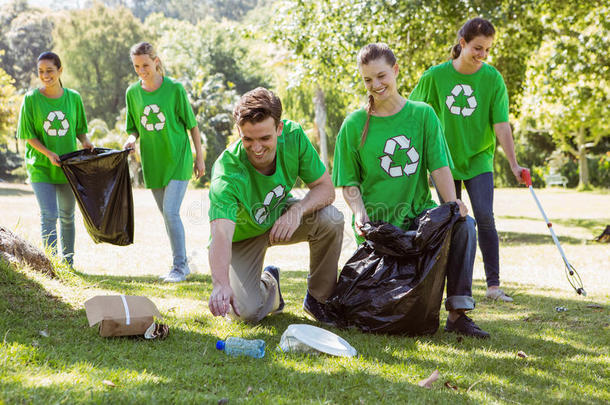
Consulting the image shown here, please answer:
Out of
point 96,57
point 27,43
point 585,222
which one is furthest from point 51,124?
point 27,43

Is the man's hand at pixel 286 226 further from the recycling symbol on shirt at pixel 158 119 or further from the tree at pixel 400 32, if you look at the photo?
the tree at pixel 400 32

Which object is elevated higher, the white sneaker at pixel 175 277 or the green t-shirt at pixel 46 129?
the green t-shirt at pixel 46 129

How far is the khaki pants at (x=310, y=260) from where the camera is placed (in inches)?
147

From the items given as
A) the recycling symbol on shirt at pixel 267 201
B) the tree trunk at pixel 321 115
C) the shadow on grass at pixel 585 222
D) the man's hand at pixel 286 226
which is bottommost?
the shadow on grass at pixel 585 222

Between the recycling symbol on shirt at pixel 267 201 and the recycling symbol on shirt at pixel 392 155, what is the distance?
0.65 meters

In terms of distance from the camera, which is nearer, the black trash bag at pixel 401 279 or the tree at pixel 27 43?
the black trash bag at pixel 401 279

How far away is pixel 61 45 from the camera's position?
48531mm

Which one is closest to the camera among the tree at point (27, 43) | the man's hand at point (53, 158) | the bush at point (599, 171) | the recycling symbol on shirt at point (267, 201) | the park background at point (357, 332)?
the park background at point (357, 332)

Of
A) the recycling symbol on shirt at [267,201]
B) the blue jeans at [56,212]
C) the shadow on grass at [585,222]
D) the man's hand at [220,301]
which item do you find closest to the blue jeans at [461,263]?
the recycling symbol on shirt at [267,201]

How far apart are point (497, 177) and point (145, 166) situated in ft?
90.1

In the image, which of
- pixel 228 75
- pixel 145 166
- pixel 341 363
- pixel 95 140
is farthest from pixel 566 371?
pixel 228 75

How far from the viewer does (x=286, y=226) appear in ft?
11.4

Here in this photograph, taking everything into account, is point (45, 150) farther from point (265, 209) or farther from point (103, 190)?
point (265, 209)

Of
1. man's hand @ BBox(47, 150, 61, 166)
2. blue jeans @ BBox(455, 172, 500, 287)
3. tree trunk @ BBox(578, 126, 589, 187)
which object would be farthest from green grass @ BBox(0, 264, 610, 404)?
tree trunk @ BBox(578, 126, 589, 187)
